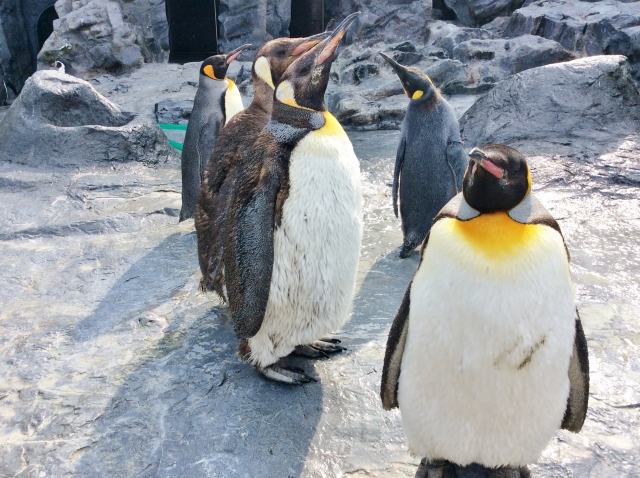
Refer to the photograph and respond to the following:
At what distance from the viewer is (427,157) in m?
4.32

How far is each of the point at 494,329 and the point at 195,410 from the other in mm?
1343

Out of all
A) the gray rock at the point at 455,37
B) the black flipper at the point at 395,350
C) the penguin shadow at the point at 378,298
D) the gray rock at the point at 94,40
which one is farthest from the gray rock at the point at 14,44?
the black flipper at the point at 395,350

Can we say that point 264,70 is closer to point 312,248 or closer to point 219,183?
point 219,183

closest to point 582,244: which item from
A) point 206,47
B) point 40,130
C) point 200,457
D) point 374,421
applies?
point 374,421

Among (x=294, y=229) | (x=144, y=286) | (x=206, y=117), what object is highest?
(x=294, y=229)

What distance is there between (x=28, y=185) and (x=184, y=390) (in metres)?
3.78

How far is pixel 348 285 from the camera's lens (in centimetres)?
271

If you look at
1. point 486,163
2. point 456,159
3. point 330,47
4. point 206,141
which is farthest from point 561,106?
point 486,163

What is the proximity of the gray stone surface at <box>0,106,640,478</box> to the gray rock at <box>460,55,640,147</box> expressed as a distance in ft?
5.06

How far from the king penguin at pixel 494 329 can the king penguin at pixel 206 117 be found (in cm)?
335

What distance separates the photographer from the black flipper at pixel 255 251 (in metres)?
2.50

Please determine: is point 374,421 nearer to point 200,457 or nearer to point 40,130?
point 200,457

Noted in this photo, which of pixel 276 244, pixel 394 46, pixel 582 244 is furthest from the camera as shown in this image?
pixel 394 46

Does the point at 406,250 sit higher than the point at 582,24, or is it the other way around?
the point at 582,24
